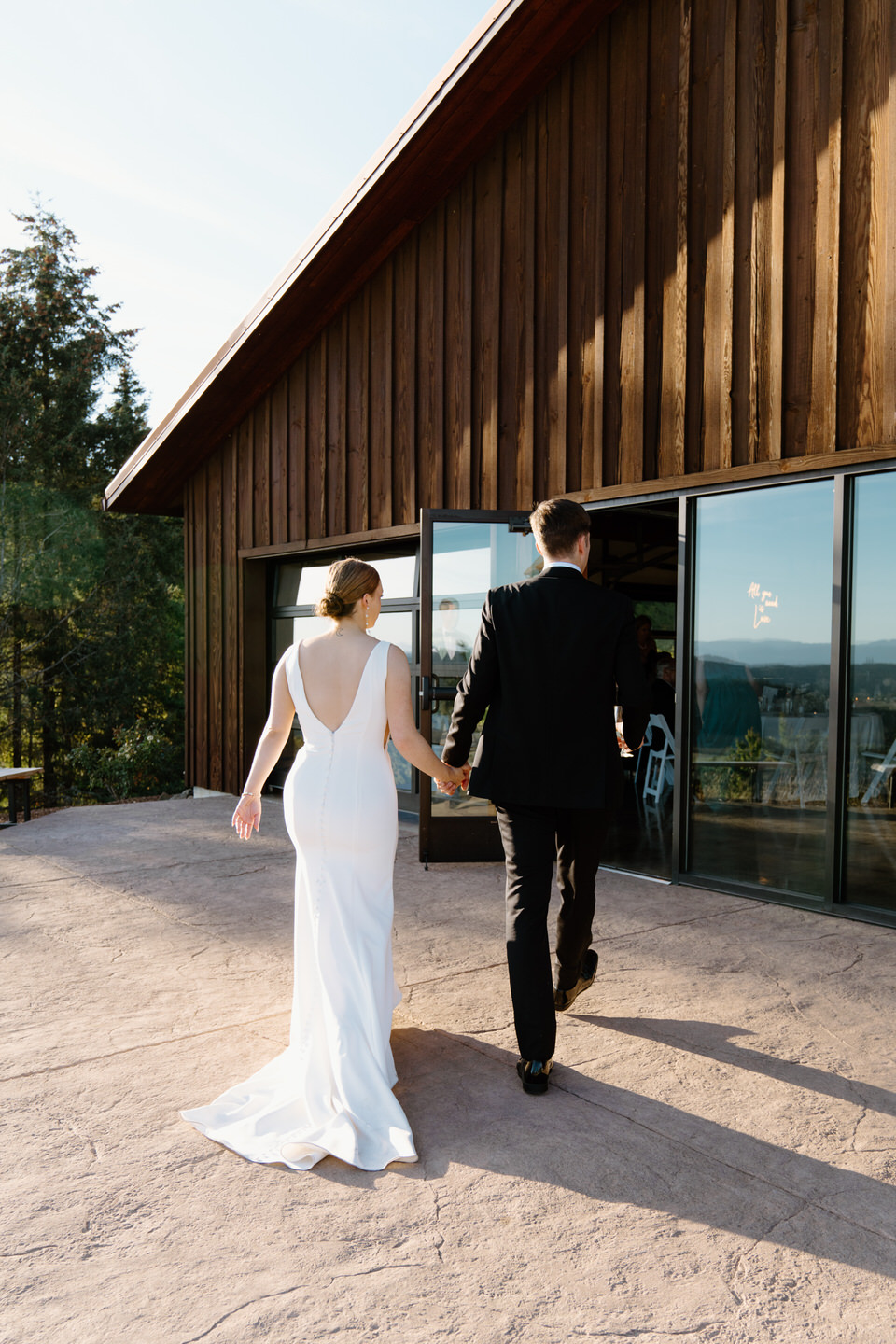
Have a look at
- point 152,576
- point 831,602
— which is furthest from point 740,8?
point 152,576

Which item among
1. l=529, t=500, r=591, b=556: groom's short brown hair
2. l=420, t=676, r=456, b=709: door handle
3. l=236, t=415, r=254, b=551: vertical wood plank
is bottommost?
l=420, t=676, r=456, b=709: door handle

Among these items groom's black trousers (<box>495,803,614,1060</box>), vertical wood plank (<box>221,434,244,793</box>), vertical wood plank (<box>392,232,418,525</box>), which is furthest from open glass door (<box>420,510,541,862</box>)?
vertical wood plank (<box>221,434,244,793</box>)

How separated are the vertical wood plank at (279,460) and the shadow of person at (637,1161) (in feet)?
22.8

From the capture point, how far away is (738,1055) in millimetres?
3287

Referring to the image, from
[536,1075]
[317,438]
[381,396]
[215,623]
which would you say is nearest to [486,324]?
[381,396]

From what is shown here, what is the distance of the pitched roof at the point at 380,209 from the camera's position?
639 cm

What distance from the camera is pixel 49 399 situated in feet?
61.2

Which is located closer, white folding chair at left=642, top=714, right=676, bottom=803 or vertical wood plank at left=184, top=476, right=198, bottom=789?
white folding chair at left=642, top=714, right=676, bottom=803

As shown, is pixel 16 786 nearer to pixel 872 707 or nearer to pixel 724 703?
pixel 724 703

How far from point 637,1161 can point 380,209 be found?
7.05 meters

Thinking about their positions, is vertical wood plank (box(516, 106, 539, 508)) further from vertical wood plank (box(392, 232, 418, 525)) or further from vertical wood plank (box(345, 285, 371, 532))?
vertical wood plank (box(345, 285, 371, 532))

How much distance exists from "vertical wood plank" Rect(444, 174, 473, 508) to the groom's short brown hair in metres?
4.14

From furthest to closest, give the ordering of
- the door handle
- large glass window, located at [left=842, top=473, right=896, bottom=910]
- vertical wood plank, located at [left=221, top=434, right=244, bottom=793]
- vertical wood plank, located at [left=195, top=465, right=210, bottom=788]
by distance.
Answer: vertical wood plank, located at [left=195, top=465, right=210, bottom=788] → vertical wood plank, located at [left=221, top=434, right=244, bottom=793] → the door handle → large glass window, located at [left=842, top=473, right=896, bottom=910]

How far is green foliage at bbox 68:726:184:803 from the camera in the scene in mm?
13875
